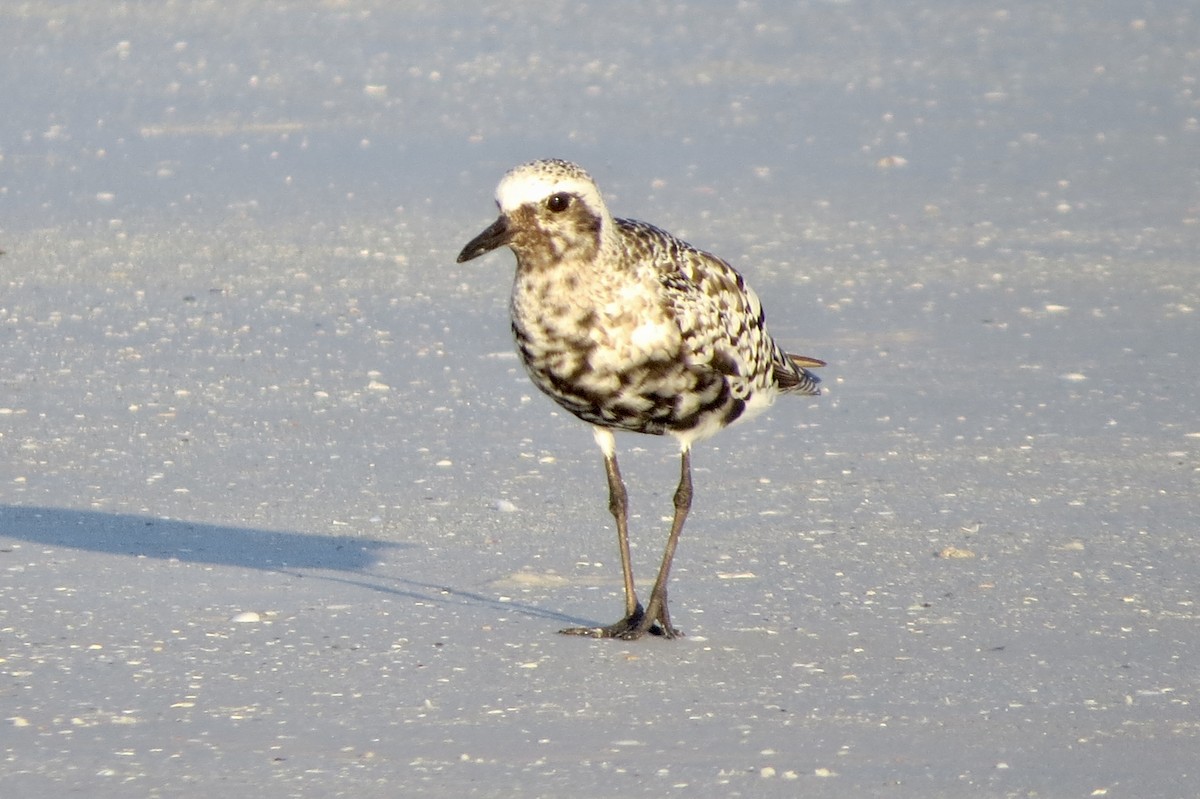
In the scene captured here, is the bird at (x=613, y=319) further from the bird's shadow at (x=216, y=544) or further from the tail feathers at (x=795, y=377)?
the bird's shadow at (x=216, y=544)

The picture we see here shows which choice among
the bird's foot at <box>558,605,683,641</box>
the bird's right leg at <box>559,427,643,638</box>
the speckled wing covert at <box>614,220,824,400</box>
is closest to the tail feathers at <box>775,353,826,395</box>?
the speckled wing covert at <box>614,220,824,400</box>

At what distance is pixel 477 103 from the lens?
13.9 m

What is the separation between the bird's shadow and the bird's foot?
0.49 metres

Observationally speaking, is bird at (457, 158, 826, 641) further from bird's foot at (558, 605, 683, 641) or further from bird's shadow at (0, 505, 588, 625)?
bird's shadow at (0, 505, 588, 625)

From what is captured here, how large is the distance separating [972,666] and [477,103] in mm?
8940

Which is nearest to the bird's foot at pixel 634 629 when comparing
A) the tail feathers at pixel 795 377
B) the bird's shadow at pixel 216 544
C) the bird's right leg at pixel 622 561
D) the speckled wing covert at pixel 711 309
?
the bird's right leg at pixel 622 561

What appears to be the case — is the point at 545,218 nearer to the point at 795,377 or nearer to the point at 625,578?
the point at 625,578

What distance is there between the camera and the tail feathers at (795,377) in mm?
6528

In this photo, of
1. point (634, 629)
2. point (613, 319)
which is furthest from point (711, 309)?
point (634, 629)

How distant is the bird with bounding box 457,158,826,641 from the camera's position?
18.5 feet

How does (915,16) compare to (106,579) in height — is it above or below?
above

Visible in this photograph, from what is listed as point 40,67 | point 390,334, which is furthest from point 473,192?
point 40,67

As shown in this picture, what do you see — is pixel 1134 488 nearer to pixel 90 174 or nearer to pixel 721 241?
pixel 721 241

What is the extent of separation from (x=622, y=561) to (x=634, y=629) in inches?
9.0
